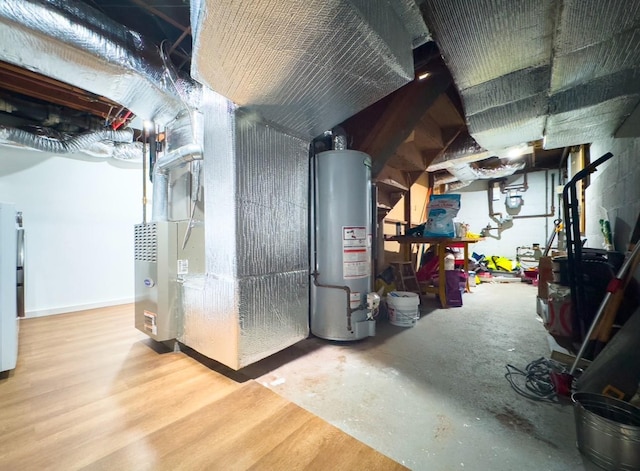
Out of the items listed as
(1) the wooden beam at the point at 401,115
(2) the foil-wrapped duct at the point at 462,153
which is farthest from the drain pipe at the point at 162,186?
(2) the foil-wrapped duct at the point at 462,153

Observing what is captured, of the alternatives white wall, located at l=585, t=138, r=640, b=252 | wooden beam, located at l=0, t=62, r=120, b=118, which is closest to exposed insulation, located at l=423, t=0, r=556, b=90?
white wall, located at l=585, t=138, r=640, b=252

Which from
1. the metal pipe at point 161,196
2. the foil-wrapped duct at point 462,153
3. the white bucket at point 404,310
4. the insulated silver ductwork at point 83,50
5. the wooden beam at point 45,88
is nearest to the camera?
the insulated silver ductwork at point 83,50

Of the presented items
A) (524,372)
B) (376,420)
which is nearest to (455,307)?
(524,372)

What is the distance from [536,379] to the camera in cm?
150

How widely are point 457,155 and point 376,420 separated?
12.2ft

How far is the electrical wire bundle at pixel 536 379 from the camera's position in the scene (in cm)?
137

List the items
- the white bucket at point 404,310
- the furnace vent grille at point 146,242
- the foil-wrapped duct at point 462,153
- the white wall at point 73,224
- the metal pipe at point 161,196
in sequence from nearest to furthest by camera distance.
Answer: the furnace vent grille at point 146,242 < the metal pipe at point 161,196 < the white bucket at point 404,310 < the white wall at point 73,224 < the foil-wrapped duct at point 462,153

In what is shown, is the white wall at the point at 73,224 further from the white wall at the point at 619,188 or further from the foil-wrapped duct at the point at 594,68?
the white wall at the point at 619,188

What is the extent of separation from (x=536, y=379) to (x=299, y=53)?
7.38 ft

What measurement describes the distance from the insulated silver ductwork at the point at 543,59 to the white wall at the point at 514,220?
4397 millimetres

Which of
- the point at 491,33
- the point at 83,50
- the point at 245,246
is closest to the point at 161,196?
the point at 83,50

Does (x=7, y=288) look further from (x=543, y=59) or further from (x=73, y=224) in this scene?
(x=543, y=59)

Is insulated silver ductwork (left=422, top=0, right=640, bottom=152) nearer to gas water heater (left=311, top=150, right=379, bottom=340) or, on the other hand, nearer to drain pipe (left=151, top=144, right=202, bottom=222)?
gas water heater (left=311, top=150, right=379, bottom=340)

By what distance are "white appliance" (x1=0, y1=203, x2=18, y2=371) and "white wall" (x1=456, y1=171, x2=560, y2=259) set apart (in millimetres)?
7617
